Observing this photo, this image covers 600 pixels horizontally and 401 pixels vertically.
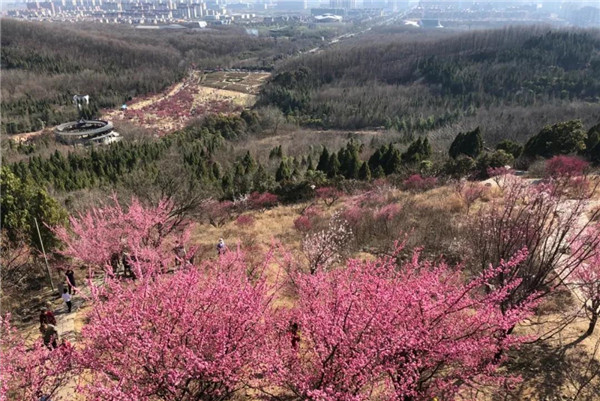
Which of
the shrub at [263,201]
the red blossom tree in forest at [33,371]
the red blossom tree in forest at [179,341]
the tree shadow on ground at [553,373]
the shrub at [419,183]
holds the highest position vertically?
the red blossom tree in forest at [179,341]

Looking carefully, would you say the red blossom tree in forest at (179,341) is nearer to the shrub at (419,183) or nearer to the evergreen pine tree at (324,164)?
the shrub at (419,183)

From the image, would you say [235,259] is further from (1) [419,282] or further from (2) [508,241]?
(2) [508,241]

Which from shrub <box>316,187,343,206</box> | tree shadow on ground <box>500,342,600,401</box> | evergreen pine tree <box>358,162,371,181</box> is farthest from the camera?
evergreen pine tree <box>358,162,371,181</box>

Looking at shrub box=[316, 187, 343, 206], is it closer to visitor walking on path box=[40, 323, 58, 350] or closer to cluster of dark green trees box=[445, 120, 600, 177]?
cluster of dark green trees box=[445, 120, 600, 177]

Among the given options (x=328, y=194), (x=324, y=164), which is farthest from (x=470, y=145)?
(x=328, y=194)

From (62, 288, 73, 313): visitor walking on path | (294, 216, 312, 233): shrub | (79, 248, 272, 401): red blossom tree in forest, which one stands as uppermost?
(79, 248, 272, 401): red blossom tree in forest

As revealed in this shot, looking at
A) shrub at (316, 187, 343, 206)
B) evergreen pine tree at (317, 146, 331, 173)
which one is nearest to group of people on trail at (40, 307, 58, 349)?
shrub at (316, 187, 343, 206)

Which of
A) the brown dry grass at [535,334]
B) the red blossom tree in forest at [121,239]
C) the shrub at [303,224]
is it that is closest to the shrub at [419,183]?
the brown dry grass at [535,334]
